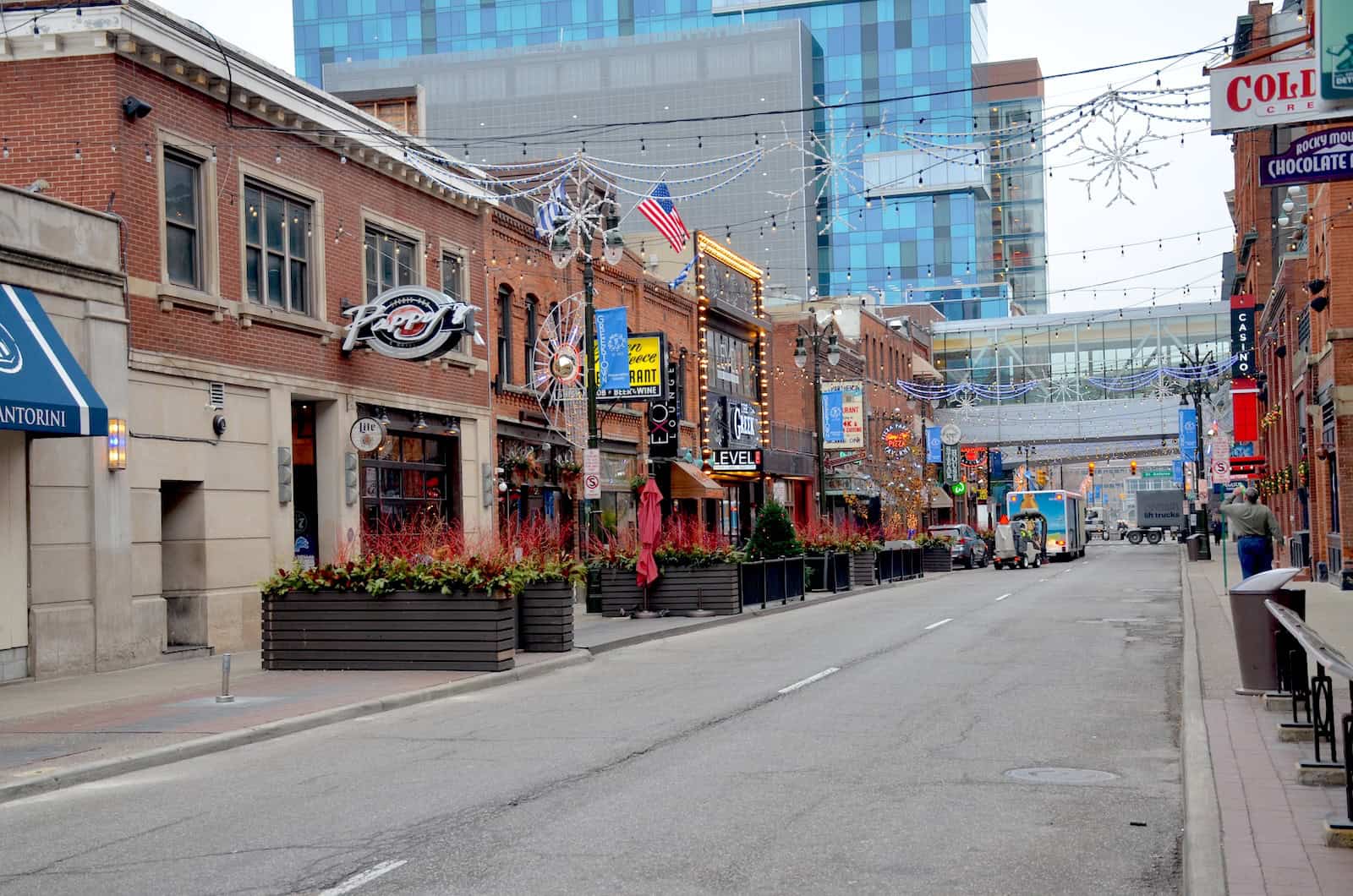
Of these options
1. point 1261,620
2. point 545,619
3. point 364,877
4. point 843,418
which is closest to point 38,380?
→ point 545,619

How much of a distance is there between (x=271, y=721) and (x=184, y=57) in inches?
449

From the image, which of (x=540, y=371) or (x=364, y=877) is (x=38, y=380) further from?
(x=540, y=371)

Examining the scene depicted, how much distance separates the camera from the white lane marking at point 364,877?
281 inches

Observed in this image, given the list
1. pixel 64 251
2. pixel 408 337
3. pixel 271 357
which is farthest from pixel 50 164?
pixel 408 337

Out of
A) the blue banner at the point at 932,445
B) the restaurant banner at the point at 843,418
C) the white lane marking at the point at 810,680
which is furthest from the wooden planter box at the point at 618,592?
the blue banner at the point at 932,445

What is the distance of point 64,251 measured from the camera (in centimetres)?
1808

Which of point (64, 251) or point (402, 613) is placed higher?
point (64, 251)

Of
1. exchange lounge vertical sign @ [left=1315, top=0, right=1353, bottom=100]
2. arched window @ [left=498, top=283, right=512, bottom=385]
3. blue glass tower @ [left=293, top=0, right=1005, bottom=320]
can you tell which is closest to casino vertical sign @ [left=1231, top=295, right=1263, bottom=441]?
arched window @ [left=498, top=283, right=512, bottom=385]

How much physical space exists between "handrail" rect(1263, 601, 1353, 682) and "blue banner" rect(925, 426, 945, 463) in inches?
2491

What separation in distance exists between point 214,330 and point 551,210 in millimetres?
11182

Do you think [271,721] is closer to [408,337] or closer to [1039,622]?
[408,337]

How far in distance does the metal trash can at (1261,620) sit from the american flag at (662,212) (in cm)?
2128

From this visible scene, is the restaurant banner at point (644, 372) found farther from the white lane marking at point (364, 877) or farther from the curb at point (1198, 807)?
the white lane marking at point (364, 877)

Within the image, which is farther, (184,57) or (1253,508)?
(1253,508)
